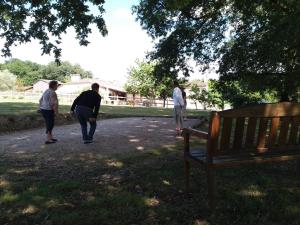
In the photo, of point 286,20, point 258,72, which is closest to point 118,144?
point 286,20

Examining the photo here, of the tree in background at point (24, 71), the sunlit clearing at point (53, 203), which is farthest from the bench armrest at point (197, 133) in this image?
the tree in background at point (24, 71)

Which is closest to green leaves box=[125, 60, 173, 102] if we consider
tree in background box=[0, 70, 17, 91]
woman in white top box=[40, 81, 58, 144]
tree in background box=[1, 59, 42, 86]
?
tree in background box=[0, 70, 17, 91]

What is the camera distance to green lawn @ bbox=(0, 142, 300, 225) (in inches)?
186

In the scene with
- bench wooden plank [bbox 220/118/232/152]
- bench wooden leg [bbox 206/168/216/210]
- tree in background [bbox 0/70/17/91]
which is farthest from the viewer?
tree in background [bbox 0/70/17/91]

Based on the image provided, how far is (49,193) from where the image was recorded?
18.9ft

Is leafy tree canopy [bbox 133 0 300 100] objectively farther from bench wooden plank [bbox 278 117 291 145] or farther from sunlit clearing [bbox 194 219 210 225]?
sunlit clearing [bbox 194 219 210 225]

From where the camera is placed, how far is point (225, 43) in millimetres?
19750

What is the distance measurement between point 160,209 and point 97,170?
250 cm

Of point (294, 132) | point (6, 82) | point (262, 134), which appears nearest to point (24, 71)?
point (6, 82)

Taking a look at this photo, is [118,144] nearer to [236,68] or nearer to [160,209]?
[160,209]

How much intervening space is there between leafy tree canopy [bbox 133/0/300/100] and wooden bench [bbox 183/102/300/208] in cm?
785

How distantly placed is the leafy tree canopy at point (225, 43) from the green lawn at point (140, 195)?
7593 millimetres

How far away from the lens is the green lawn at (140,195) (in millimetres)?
4723

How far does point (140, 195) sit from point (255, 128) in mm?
1738
